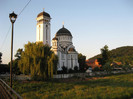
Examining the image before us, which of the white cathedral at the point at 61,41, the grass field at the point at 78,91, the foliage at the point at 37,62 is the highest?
the white cathedral at the point at 61,41

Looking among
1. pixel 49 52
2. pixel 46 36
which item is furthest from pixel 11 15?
pixel 46 36

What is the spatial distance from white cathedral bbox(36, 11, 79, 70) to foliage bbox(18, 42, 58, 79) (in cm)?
1912

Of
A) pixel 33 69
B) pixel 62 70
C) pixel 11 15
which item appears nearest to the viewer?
pixel 11 15

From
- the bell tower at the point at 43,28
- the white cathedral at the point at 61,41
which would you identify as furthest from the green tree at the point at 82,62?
the bell tower at the point at 43,28

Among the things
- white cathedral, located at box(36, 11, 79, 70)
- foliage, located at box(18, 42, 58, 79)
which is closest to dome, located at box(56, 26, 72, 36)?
white cathedral, located at box(36, 11, 79, 70)

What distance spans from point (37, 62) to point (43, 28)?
71.6ft

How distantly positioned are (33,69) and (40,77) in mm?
1740

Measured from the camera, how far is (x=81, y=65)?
195ft

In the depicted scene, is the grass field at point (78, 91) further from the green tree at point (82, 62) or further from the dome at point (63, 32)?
the green tree at point (82, 62)

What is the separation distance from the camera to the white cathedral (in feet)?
140

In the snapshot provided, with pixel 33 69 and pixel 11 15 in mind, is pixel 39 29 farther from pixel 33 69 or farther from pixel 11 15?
pixel 11 15

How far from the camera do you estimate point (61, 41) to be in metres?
52.2

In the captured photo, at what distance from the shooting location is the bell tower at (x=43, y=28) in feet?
139

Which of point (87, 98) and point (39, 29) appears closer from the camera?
point (87, 98)
